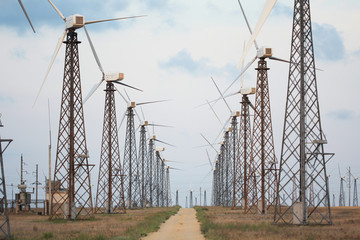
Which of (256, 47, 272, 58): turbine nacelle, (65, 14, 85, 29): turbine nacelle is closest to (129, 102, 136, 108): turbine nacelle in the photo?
(256, 47, 272, 58): turbine nacelle

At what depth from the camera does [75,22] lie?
5678 cm

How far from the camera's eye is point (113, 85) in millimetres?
76062

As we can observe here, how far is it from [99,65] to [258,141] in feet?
67.3

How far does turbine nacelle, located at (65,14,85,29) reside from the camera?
5678 cm

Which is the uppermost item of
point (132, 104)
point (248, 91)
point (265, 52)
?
point (265, 52)

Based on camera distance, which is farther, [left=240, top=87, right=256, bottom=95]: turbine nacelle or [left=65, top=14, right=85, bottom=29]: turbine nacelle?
[left=240, top=87, right=256, bottom=95]: turbine nacelle

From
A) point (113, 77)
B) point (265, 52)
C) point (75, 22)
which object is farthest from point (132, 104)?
point (75, 22)

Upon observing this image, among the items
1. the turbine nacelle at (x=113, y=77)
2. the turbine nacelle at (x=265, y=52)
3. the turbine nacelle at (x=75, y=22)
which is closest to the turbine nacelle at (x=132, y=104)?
the turbine nacelle at (x=113, y=77)

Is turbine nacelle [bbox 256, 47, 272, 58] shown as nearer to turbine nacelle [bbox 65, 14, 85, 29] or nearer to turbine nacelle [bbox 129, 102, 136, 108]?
turbine nacelle [bbox 65, 14, 85, 29]

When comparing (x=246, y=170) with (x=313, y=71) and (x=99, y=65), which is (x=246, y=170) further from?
(x=313, y=71)

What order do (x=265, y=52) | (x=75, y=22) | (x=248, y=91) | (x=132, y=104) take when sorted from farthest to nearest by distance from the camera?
1. (x=132, y=104)
2. (x=248, y=91)
3. (x=265, y=52)
4. (x=75, y=22)

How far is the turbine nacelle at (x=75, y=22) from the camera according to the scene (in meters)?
56.8

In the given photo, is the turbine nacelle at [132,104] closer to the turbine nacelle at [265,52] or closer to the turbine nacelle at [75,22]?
the turbine nacelle at [265,52]

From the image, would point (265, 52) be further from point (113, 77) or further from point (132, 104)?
point (132, 104)
